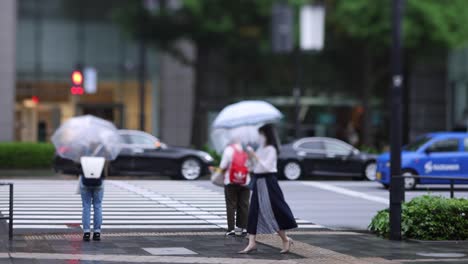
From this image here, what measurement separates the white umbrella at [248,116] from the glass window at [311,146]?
57.9ft

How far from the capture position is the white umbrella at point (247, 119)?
47.7 feet

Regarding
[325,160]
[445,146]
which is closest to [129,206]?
[445,146]

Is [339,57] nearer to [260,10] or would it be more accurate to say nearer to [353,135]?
[353,135]

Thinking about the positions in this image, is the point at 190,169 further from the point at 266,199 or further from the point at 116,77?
the point at 266,199

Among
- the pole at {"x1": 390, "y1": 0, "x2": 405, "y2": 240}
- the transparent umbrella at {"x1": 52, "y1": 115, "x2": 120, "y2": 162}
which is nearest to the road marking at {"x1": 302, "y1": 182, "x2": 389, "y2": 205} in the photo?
the pole at {"x1": 390, "y1": 0, "x2": 405, "y2": 240}

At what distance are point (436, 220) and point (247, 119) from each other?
12.2ft

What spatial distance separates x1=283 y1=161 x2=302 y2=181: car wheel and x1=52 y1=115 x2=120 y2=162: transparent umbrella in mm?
16096

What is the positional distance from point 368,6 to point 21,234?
2585 cm

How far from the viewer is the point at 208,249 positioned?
14.4m

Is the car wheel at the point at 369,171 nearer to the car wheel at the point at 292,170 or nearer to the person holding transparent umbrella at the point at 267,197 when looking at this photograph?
the car wheel at the point at 292,170

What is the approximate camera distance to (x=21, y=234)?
1627 centimetres

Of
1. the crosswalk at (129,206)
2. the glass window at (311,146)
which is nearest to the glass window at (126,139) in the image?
the crosswalk at (129,206)

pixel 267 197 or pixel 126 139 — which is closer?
pixel 267 197

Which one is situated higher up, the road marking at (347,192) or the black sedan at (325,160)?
the black sedan at (325,160)
